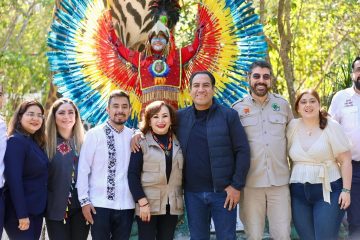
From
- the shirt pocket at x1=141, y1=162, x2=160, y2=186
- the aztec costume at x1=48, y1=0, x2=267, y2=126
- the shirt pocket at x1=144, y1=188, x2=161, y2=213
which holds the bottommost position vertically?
the shirt pocket at x1=144, y1=188, x2=161, y2=213

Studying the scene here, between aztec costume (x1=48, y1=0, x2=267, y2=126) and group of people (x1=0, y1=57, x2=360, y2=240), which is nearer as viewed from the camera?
group of people (x1=0, y1=57, x2=360, y2=240)

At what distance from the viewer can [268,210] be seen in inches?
192

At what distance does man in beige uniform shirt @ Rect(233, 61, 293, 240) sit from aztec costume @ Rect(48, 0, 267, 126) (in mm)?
896

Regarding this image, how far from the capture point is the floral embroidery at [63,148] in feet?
15.5

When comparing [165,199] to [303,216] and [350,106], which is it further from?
[350,106]

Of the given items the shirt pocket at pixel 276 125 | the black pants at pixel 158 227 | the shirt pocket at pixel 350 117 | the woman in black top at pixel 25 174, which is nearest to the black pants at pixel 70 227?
the woman in black top at pixel 25 174

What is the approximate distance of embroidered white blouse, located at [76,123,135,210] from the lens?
182 inches

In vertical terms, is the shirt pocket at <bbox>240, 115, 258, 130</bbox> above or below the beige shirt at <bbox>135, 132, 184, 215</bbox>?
above

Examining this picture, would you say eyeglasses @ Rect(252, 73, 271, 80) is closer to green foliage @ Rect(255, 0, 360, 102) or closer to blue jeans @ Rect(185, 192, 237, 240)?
blue jeans @ Rect(185, 192, 237, 240)

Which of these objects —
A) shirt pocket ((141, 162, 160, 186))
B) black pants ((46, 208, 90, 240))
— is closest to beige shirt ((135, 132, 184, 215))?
shirt pocket ((141, 162, 160, 186))

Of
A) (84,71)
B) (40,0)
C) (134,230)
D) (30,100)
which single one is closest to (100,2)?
(84,71)

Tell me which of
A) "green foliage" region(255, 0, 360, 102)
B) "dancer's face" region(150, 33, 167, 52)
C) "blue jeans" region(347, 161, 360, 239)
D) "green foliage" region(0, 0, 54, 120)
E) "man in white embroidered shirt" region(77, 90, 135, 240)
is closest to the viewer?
"man in white embroidered shirt" region(77, 90, 135, 240)

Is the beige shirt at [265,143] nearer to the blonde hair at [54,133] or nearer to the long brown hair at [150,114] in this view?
the long brown hair at [150,114]

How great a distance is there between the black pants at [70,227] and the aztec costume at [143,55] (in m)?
1.27
